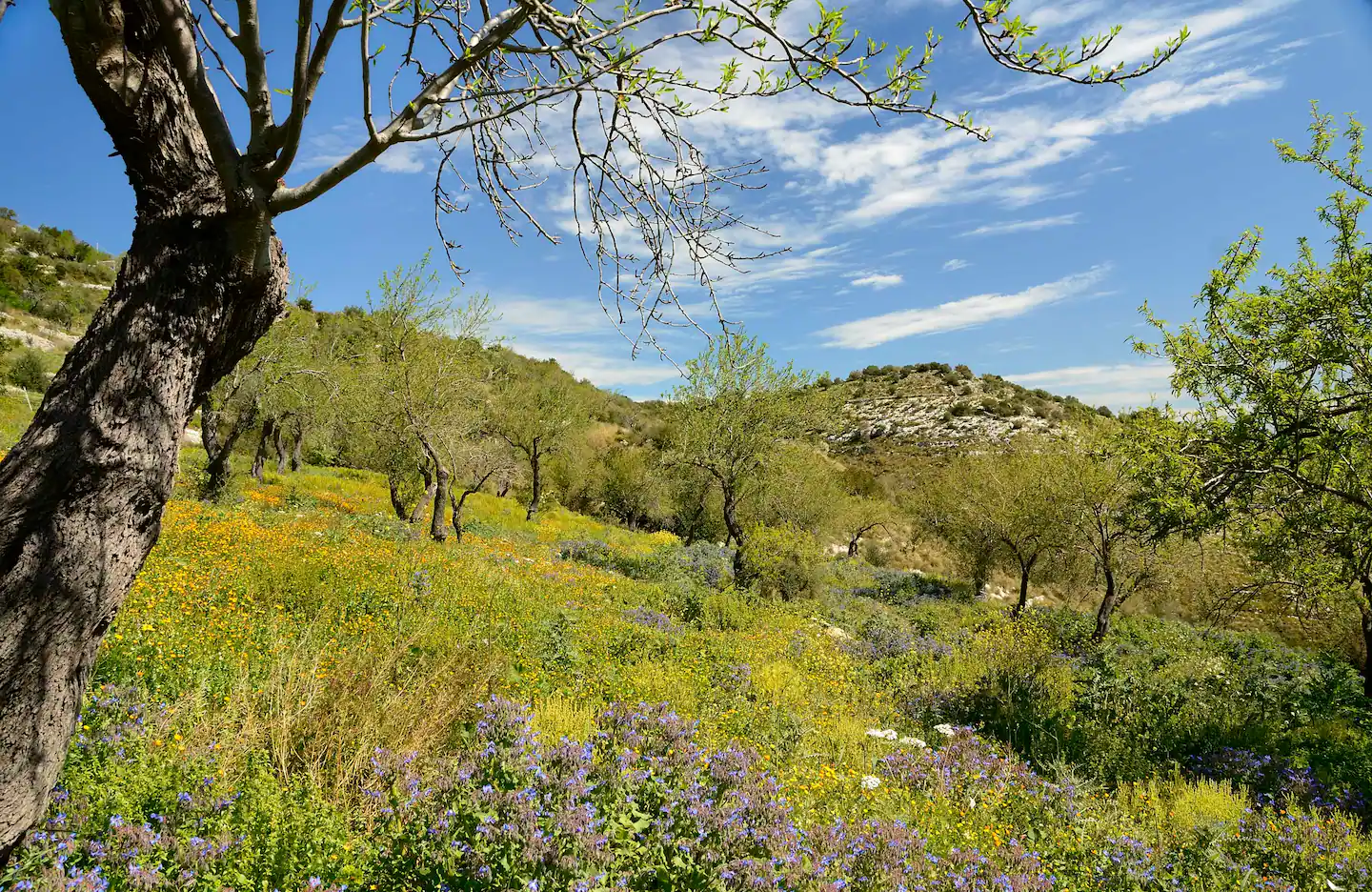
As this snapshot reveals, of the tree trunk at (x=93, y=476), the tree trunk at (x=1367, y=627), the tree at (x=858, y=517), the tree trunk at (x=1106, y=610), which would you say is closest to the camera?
the tree trunk at (x=93, y=476)

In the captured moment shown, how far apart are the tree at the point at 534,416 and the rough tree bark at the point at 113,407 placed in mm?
29006

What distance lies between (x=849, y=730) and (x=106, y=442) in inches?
278

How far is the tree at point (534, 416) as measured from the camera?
106 feet

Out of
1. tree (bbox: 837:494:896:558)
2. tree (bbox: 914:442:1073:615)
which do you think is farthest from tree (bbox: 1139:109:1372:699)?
tree (bbox: 837:494:896:558)

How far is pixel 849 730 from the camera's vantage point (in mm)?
7008

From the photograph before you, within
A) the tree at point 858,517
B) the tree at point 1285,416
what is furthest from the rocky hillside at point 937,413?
the tree at point 1285,416

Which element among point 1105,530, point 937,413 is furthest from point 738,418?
point 937,413

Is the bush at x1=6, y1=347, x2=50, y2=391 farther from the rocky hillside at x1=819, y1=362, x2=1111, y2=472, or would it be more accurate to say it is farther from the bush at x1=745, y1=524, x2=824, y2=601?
the rocky hillside at x1=819, y1=362, x2=1111, y2=472

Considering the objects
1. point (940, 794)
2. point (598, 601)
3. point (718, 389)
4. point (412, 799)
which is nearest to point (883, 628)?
point (598, 601)

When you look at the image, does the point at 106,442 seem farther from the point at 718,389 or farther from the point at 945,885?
the point at 718,389

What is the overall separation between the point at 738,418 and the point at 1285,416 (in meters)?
13.6

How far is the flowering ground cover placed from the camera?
124 inches

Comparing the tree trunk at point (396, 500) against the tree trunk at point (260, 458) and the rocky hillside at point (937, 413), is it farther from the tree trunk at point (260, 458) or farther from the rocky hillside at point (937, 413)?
the rocky hillside at point (937, 413)

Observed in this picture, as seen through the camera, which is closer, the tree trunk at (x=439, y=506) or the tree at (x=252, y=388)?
the tree trunk at (x=439, y=506)
